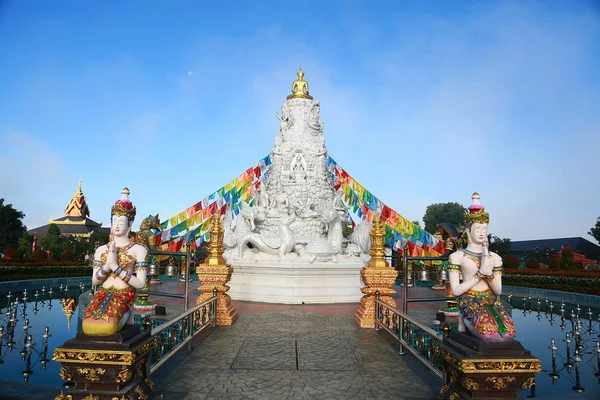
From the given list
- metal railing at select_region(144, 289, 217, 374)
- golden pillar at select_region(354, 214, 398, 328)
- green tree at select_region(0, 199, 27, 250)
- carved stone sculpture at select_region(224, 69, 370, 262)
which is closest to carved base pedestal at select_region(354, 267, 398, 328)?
golden pillar at select_region(354, 214, 398, 328)

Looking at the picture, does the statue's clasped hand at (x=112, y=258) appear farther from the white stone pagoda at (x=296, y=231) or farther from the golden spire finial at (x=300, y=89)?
the golden spire finial at (x=300, y=89)

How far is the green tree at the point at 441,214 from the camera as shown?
4781 centimetres

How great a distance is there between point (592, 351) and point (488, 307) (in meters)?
6.06

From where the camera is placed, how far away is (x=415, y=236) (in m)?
16.3

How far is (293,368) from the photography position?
5.35 m

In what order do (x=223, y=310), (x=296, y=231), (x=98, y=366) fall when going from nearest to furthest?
(x=98, y=366)
(x=223, y=310)
(x=296, y=231)

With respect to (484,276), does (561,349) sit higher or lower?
lower

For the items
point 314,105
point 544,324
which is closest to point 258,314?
point 544,324

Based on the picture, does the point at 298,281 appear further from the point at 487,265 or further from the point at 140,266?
the point at 487,265

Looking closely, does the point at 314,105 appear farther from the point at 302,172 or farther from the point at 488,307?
the point at 488,307

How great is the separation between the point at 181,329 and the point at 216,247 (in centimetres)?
307

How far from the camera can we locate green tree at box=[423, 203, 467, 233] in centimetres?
4781

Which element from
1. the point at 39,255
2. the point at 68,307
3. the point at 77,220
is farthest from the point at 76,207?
the point at 68,307

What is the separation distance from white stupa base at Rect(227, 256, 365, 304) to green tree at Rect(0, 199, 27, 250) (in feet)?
93.3
